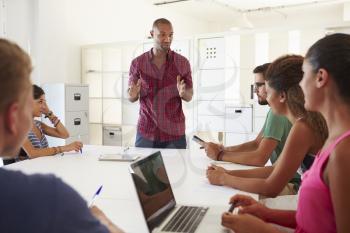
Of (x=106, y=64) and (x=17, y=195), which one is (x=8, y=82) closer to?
(x=17, y=195)

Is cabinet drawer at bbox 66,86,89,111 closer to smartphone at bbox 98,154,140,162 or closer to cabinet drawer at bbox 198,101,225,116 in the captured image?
cabinet drawer at bbox 198,101,225,116

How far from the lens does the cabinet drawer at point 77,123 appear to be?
4.45 m

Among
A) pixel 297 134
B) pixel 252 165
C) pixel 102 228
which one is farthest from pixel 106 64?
pixel 102 228

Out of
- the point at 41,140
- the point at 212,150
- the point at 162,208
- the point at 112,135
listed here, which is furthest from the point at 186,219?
the point at 112,135

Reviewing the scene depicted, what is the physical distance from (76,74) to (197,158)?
3.43m

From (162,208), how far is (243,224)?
0.98ft

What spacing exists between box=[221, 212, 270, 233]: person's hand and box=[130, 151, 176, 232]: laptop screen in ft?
0.74

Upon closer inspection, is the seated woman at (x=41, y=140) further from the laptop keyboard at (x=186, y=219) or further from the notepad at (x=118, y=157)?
the laptop keyboard at (x=186, y=219)

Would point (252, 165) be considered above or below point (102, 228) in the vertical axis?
below

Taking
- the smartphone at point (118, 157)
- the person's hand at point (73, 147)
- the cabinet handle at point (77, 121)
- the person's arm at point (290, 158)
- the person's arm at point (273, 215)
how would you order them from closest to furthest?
the person's arm at point (273, 215) < the person's arm at point (290, 158) < the smartphone at point (118, 157) < the person's hand at point (73, 147) < the cabinet handle at point (77, 121)

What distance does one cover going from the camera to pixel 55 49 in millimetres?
4820

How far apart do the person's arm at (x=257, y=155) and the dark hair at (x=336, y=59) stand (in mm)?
943

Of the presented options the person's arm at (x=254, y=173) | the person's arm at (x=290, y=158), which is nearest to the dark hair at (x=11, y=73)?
the person's arm at (x=290, y=158)

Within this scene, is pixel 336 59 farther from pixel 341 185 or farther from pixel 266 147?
pixel 266 147
